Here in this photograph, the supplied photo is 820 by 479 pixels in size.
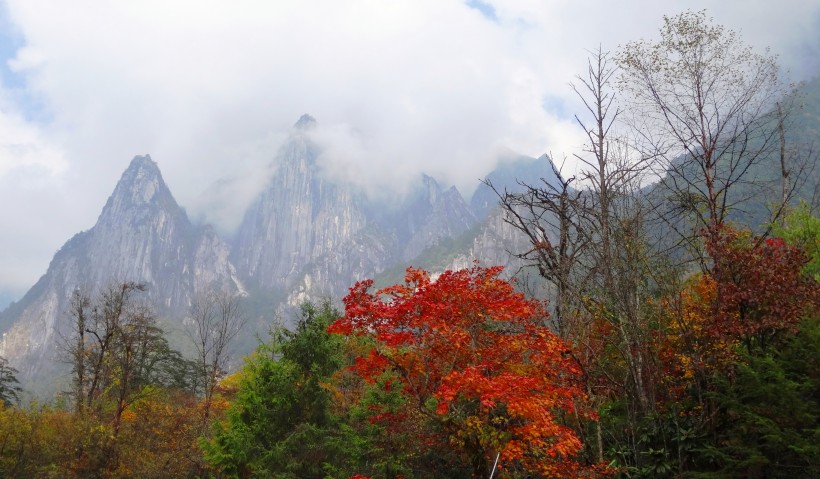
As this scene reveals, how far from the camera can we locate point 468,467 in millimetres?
10461

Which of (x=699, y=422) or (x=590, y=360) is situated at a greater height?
(x=590, y=360)

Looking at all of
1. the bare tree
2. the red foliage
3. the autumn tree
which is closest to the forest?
the red foliage

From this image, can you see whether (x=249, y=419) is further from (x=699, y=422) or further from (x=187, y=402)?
(x=187, y=402)

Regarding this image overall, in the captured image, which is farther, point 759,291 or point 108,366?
point 108,366

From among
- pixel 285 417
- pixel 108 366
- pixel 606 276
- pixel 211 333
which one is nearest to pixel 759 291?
pixel 606 276

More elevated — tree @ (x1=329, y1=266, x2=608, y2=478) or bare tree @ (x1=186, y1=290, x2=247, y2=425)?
bare tree @ (x1=186, y1=290, x2=247, y2=425)

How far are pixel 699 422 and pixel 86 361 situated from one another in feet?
89.4

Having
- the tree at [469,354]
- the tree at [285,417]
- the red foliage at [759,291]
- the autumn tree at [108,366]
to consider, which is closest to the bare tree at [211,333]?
the autumn tree at [108,366]

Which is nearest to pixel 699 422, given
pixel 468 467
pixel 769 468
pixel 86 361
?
pixel 769 468

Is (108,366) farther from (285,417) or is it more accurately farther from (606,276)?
(606,276)

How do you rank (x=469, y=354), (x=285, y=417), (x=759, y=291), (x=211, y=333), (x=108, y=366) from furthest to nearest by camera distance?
1. (x=211, y=333)
2. (x=108, y=366)
3. (x=285, y=417)
4. (x=469, y=354)
5. (x=759, y=291)

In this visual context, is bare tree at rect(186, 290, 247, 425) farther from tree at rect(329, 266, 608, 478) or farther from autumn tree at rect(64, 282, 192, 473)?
tree at rect(329, 266, 608, 478)

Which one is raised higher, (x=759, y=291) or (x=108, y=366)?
(x=108, y=366)

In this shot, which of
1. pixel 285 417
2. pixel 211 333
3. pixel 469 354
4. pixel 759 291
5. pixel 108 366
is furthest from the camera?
pixel 211 333
